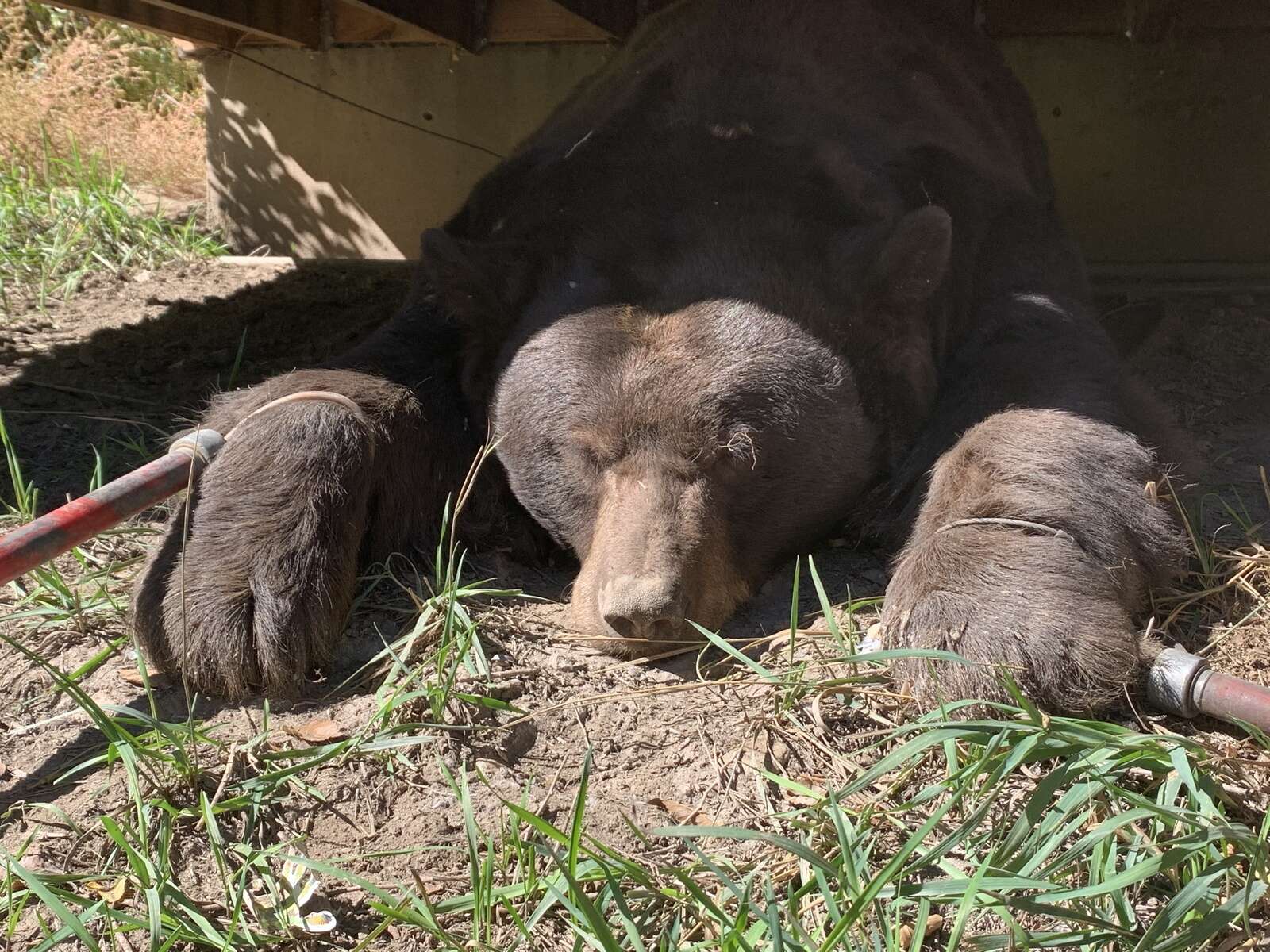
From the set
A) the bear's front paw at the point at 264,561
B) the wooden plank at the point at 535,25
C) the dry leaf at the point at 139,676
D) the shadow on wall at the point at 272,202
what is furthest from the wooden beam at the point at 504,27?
the dry leaf at the point at 139,676

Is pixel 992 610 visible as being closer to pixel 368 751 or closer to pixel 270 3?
pixel 368 751

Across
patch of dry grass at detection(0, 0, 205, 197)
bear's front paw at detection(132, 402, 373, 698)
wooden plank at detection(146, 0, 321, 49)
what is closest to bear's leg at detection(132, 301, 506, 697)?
bear's front paw at detection(132, 402, 373, 698)

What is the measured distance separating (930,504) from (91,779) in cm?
185

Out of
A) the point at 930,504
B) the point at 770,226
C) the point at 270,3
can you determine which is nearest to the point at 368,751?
the point at 930,504

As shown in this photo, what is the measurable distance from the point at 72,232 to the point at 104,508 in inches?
195

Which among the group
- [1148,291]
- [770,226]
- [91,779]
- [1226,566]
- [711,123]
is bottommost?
[91,779]

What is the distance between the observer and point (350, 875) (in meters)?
1.85

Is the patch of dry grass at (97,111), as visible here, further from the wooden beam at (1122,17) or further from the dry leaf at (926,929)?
the dry leaf at (926,929)

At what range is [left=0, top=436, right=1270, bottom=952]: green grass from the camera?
1.71m

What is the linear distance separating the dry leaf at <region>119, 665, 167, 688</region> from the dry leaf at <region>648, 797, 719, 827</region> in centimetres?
110

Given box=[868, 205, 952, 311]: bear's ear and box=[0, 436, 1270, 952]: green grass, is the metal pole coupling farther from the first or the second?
box=[868, 205, 952, 311]: bear's ear

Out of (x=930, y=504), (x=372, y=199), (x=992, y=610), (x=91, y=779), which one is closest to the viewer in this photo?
(x=91, y=779)

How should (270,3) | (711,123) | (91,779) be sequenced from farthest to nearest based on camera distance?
(270,3) → (711,123) → (91,779)

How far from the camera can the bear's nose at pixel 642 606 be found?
2.52m
